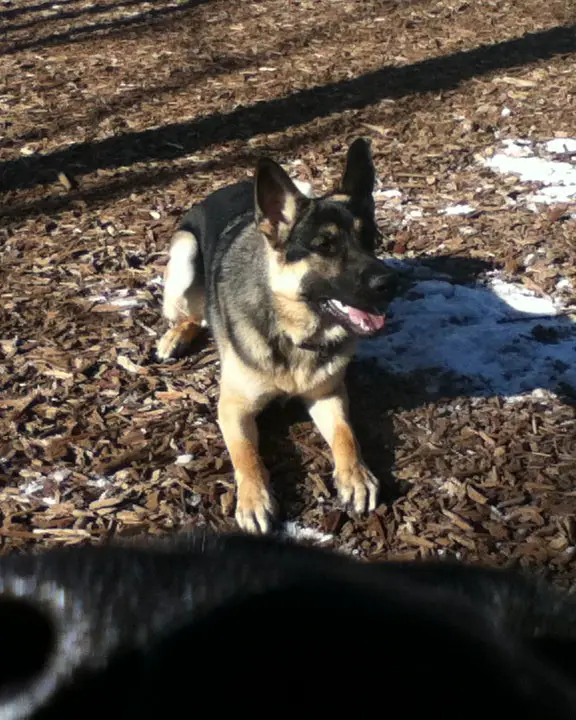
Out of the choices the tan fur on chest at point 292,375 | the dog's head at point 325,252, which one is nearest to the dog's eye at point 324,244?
the dog's head at point 325,252

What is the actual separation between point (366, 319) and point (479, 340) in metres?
1.15

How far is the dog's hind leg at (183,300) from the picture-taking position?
15.9 feet

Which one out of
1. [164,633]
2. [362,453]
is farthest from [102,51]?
[164,633]

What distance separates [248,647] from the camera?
964 mm

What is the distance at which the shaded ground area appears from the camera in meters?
3.75

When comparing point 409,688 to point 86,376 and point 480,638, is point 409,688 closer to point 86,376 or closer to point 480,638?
point 480,638

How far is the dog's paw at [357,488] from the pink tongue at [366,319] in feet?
2.18

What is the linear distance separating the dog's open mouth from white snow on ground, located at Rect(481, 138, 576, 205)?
2.85m

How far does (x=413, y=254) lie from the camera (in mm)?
5668

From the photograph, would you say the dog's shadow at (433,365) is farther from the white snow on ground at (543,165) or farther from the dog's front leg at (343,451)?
the white snow on ground at (543,165)

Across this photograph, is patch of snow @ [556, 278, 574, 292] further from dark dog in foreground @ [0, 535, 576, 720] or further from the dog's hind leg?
dark dog in foreground @ [0, 535, 576, 720]

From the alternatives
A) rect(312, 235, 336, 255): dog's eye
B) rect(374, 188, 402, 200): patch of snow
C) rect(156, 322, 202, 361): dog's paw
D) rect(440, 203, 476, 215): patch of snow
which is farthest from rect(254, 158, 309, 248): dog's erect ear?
rect(374, 188, 402, 200): patch of snow

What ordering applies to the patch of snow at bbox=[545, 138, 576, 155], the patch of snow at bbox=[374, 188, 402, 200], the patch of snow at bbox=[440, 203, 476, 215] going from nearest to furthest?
the patch of snow at bbox=[440, 203, 476, 215] → the patch of snow at bbox=[374, 188, 402, 200] → the patch of snow at bbox=[545, 138, 576, 155]

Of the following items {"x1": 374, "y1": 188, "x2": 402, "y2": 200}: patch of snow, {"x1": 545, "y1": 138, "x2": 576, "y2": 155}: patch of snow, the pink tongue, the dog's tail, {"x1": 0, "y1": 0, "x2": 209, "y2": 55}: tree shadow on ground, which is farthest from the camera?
{"x1": 0, "y1": 0, "x2": 209, "y2": 55}: tree shadow on ground
